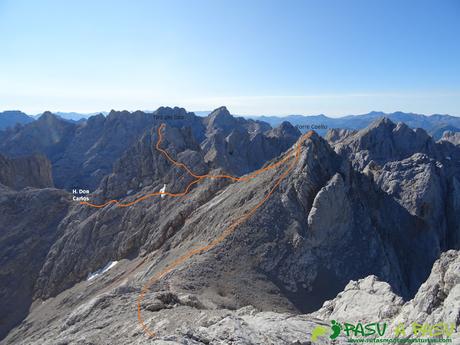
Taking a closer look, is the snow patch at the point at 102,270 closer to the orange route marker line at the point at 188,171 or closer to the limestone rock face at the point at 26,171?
the orange route marker line at the point at 188,171

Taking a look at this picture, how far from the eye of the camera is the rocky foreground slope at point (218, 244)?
2573 centimetres

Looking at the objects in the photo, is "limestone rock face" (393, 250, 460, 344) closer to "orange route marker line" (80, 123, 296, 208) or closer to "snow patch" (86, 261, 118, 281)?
"orange route marker line" (80, 123, 296, 208)

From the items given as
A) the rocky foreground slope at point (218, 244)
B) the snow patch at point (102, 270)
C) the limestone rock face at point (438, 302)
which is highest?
the limestone rock face at point (438, 302)

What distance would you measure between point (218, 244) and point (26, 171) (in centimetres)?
8188

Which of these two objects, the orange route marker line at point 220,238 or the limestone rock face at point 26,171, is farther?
the limestone rock face at point 26,171

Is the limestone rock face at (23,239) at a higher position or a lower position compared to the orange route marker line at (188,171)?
lower

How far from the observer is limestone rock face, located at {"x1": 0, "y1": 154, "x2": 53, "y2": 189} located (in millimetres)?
88394

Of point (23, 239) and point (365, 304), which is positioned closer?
point (365, 304)

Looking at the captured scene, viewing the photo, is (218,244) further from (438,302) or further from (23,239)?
(23,239)

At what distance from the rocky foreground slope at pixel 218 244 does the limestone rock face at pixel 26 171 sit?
24939 millimetres

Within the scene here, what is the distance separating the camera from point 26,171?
320ft

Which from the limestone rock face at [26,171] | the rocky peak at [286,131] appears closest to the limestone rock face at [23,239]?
the limestone rock face at [26,171]

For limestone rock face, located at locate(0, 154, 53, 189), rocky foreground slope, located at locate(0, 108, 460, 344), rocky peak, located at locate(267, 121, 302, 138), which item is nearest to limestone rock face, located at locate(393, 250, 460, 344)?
rocky foreground slope, located at locate(0, 108, 460, 344)

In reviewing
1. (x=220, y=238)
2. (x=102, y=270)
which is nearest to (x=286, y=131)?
(x=102, y=270)
